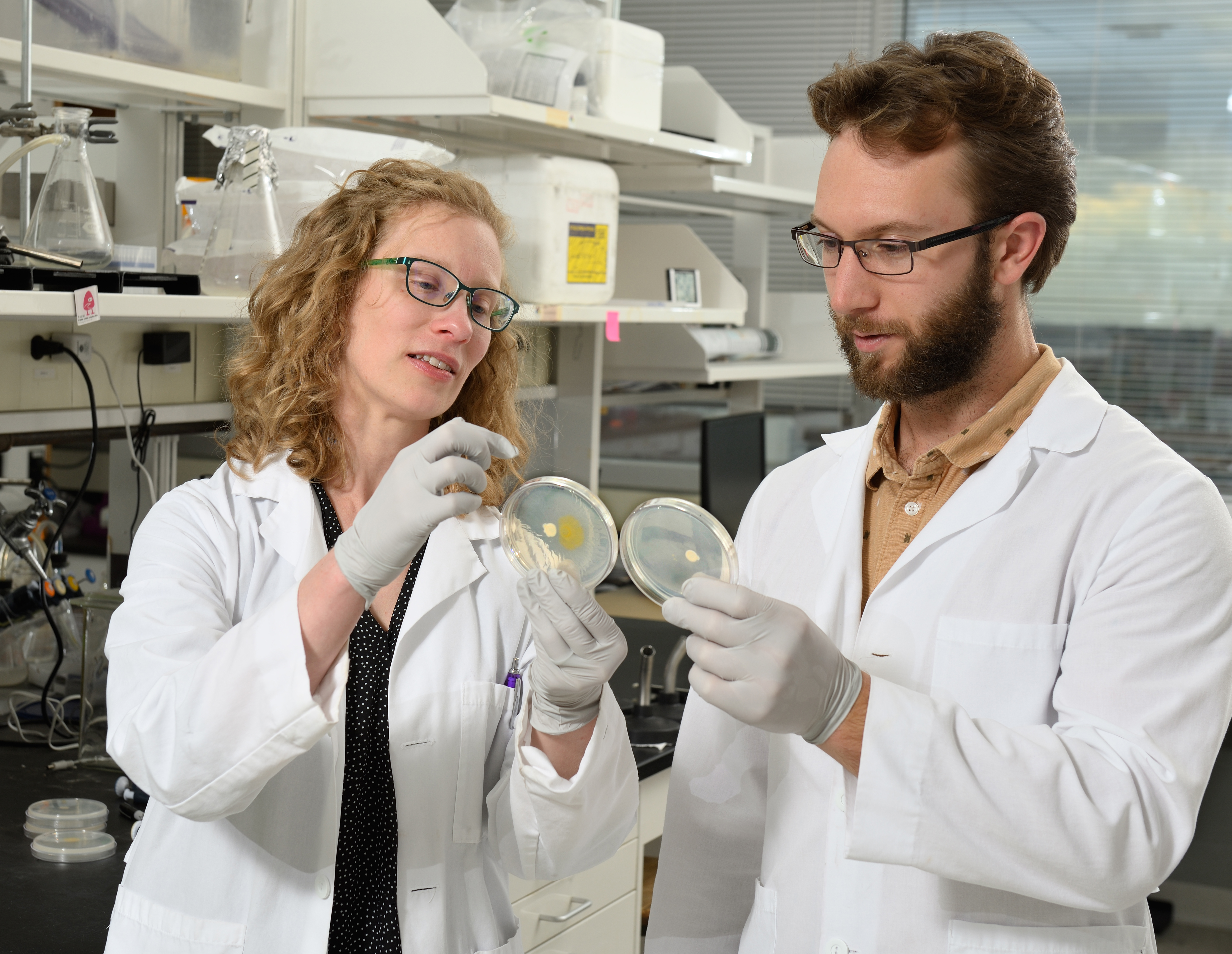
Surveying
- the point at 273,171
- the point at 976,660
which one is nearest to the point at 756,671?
the point at 976,660

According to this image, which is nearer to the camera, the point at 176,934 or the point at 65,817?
the point at 176,934

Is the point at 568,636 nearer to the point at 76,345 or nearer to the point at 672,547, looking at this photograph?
the point at 672,547

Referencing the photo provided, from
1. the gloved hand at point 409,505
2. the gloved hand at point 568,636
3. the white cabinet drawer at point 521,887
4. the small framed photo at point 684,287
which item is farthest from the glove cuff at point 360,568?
the small framed photo at point 684,287

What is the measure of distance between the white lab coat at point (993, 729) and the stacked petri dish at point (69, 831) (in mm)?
830

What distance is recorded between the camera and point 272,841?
1280 millimetres

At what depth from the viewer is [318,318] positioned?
1.43 meters

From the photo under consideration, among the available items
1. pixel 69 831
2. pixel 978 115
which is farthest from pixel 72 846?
pixel 978 115

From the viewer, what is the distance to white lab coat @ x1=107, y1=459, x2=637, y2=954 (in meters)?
1.14

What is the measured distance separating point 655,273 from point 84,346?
191 cm

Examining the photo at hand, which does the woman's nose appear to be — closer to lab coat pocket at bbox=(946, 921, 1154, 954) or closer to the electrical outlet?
lab coat pocket at bbox=(946, 921, 1154, 954)

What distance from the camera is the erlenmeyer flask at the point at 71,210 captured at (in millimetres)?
1761

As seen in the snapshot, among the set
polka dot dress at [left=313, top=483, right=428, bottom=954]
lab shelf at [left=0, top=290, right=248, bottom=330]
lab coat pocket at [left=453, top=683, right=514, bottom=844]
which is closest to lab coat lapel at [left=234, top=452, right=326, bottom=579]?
polka dot dress at [left=313, top=483, right=428, bottom=954]

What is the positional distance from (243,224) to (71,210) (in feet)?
0.82

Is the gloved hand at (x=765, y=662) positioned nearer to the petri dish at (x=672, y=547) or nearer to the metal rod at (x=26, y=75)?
the petri dish at (x=672, y=547)
